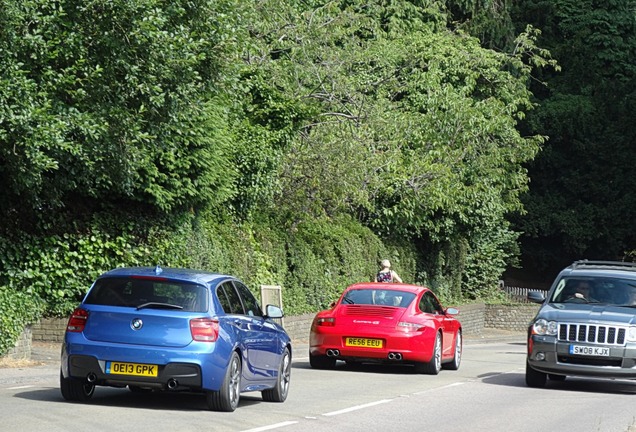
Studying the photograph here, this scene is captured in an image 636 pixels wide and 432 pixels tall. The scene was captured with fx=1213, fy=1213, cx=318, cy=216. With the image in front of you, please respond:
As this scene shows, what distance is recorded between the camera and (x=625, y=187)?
59.7 m

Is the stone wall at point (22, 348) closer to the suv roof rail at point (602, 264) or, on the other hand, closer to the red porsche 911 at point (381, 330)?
the red porsche 911 at point (381, 330)

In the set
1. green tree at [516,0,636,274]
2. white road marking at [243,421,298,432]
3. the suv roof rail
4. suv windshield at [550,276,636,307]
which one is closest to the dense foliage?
green tree at [516,0,636,274]

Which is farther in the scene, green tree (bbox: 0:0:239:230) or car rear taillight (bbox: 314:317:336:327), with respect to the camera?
car rear taillight (bbox: 314:317:336:327)

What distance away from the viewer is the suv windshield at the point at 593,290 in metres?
19.3

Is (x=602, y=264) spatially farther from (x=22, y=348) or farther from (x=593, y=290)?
(x=22, y=348)

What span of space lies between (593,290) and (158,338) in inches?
359

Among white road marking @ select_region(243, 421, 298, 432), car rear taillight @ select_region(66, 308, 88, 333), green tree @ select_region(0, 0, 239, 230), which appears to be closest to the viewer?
white road marking @ select_region(243, 421, 298, 432)

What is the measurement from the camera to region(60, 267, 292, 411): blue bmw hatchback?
1273cm

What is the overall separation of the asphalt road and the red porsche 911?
367mm

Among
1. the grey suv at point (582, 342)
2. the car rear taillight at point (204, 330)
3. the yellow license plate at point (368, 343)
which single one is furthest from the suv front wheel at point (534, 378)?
the car rear taillight at point (204, 330)

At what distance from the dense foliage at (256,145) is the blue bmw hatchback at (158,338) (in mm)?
4039

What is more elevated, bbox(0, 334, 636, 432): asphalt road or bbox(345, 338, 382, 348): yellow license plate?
bbox(345, 338, 382, 348): yellow license plate

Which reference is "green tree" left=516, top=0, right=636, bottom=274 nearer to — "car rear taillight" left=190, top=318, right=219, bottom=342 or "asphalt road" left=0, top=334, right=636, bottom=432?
"asphalt road" left=0, top=334, right=636, bottom=432

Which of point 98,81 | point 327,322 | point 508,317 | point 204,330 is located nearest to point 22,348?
point 98,81
